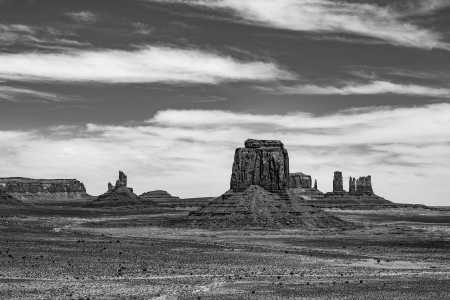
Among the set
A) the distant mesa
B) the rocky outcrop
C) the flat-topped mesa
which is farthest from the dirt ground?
the flat-topped mesa

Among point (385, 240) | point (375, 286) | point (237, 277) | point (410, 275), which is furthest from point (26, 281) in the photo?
point (385, 240)

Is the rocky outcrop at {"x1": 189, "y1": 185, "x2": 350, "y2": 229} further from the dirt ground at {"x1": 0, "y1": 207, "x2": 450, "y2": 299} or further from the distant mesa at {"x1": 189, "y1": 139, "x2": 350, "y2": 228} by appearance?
the dirt ground at {"x1": 0, "y1": 207, "x2": 450, "y2": 299}

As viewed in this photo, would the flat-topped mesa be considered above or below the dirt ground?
above

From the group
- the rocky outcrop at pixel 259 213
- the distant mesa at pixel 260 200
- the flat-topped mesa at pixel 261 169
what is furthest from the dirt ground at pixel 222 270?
the flat-topped mesa at pixel 261 169

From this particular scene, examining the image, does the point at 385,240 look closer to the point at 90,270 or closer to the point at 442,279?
the point at 442,279

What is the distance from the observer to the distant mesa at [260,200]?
110938 millimetres

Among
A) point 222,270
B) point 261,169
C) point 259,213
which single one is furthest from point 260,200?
point 222,270

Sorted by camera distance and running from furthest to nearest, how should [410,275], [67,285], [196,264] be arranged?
[196,264]
[410,275]
[67,285]

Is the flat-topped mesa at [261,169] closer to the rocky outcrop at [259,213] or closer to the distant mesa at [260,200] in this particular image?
the distant mesa at [260,200]

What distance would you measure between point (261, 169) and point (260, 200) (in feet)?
22.5

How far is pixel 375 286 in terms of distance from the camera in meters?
40.8

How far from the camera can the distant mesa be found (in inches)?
4368

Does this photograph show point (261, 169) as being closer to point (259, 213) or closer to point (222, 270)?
point (259, 213)

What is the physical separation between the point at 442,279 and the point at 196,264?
19917 mm
